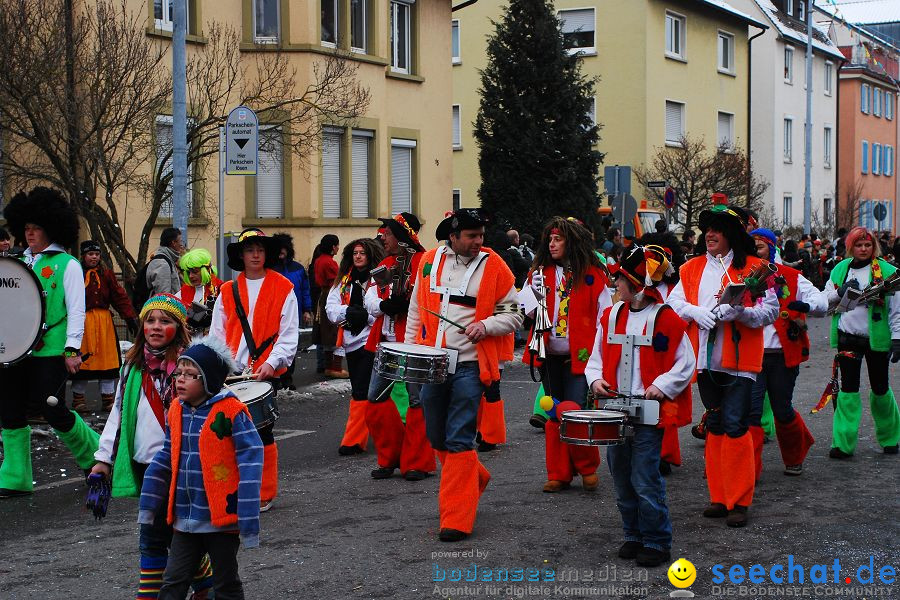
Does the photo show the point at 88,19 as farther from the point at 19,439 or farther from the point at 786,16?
the point at 786,16

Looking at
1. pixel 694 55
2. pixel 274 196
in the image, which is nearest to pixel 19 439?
pixel 274 196

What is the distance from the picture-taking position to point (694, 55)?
41812 mm

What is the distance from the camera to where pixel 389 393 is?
29.7 feet

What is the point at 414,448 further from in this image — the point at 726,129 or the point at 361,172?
the point at 726,129

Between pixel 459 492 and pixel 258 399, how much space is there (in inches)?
58.1

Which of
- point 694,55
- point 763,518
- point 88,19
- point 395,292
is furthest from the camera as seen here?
point 694,55

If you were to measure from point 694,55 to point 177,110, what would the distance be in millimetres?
30377

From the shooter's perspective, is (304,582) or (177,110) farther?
(177,110)

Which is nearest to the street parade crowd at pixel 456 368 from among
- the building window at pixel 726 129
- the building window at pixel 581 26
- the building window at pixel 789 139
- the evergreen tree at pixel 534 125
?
the evergreen tree at pixel 534 125

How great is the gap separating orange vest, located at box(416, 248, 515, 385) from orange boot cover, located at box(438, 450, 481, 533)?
48 centimetres

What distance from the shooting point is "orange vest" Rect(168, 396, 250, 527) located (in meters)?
4.85

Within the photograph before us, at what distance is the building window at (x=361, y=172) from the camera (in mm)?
23781

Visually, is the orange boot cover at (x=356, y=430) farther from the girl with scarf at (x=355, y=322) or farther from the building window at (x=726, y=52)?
the building window at (x=726, y=52)

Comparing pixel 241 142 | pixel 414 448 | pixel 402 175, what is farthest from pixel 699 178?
pixel 414 448
